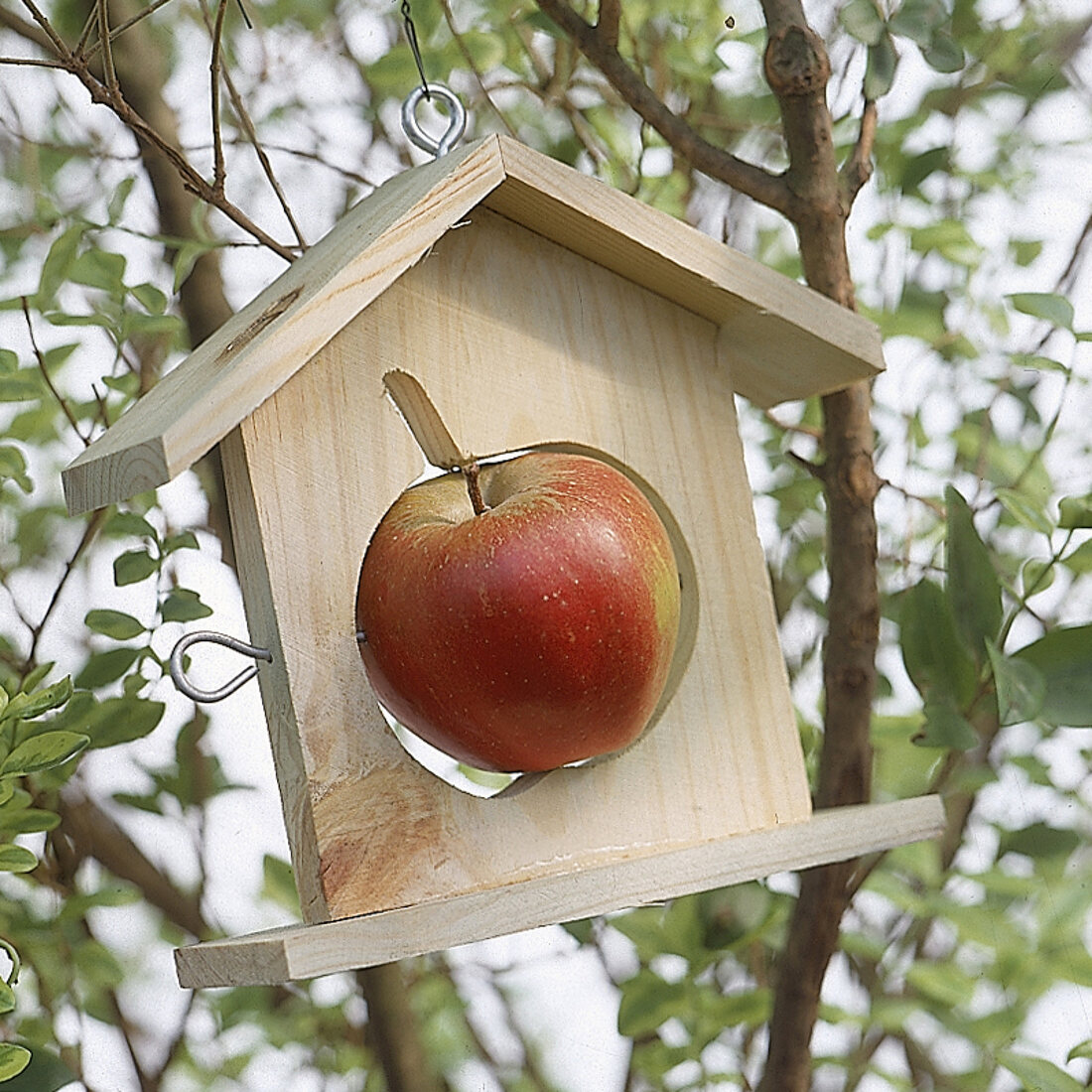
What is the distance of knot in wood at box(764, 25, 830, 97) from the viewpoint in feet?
2.66

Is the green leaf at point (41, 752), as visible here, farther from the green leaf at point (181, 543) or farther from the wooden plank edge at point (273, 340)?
the green leaf at point (181, 543)

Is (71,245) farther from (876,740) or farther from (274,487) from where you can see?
(876,740)

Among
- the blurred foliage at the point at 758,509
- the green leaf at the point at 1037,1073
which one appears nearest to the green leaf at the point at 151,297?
the blurred foliage at the point at 758,509

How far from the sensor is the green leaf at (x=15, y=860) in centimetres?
62

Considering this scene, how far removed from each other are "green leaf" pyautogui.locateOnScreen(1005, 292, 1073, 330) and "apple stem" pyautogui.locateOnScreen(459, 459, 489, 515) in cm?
36

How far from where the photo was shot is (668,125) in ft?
2.80

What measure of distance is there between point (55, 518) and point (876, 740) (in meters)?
0.76

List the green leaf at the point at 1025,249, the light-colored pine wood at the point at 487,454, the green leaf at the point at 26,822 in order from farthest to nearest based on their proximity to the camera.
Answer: the green leaf at the point at 1025,249 → the green leaf at the point at 26,822 → the light-colored pine wood at the point at 487,454

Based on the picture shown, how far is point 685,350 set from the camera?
788 millimetres

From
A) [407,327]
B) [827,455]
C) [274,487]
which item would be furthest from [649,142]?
[274,487]

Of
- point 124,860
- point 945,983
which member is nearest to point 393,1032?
point 124,860

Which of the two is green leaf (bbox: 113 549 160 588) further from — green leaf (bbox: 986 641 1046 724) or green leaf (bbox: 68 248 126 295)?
green leaf (bbox: 986 641 1046 724)

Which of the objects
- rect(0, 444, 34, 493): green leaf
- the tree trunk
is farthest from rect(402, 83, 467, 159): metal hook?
rect(0, 444, 34, 493): green leaf

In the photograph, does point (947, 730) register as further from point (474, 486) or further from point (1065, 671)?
point (474, 486)
